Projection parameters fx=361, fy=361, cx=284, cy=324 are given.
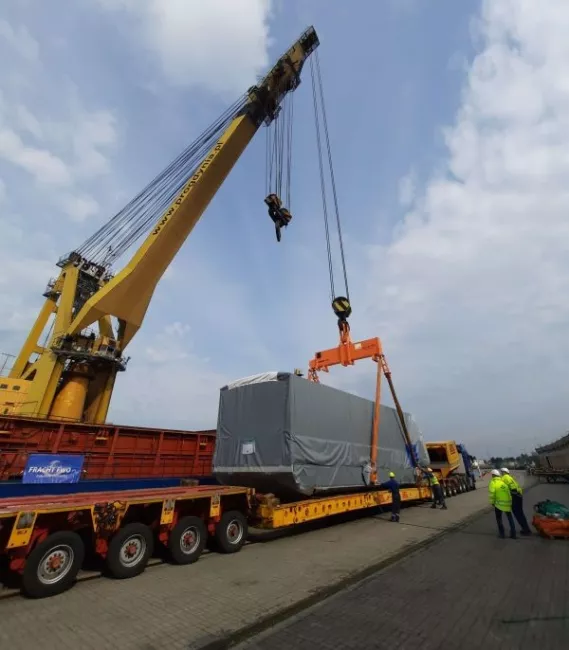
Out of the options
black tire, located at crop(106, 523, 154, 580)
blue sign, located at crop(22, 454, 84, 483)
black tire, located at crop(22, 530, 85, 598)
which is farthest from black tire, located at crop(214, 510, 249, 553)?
blue sign, located at crop(22, 454, 84, 483)

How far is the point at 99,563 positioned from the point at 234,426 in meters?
3.89

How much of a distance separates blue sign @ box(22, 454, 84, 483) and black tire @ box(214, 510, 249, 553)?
618cm

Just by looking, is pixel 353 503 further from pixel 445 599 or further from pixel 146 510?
pixel 146 510

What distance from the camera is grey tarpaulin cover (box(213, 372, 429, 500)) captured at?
820 cm

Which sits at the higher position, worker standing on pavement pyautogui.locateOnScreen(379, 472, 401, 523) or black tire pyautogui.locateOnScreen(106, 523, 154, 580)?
worker standing on pavement pyautogui.locateOnScreen(379, 472, 401, 523)

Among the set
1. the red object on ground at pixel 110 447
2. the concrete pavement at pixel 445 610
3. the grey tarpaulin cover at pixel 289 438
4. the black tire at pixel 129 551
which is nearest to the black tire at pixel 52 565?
the black tire at pixel 129 551

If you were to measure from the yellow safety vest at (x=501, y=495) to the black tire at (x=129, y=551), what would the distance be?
24.7ft

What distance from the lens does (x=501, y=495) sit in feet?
27.8

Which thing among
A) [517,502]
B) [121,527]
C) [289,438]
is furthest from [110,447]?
[517,502]

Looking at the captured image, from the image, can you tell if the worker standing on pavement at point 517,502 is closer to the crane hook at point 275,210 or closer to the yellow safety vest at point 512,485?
the yellow safety vest at point 512,485

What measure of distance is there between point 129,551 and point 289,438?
11.8ft

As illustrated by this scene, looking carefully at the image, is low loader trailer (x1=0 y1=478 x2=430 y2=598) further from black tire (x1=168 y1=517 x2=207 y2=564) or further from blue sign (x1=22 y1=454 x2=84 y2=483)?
blue sign (x1=22 y1=454 x2=84 y2=483)

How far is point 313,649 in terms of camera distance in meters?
3.62

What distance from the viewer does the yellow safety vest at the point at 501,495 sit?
8.40 metres
